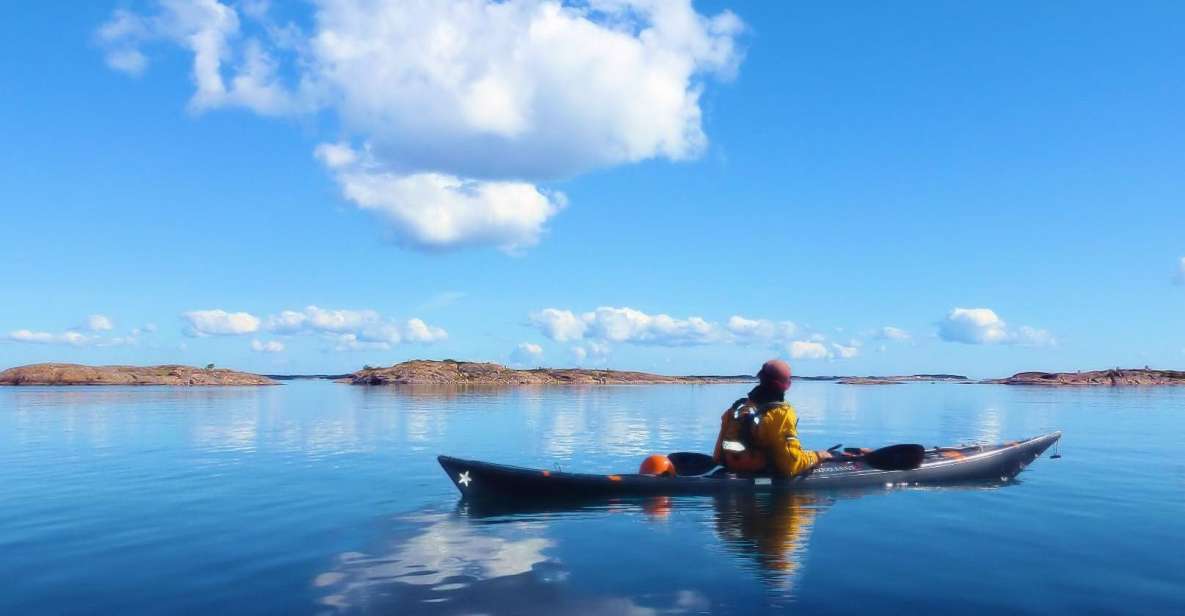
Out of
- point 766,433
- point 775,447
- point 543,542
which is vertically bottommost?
point 543,542

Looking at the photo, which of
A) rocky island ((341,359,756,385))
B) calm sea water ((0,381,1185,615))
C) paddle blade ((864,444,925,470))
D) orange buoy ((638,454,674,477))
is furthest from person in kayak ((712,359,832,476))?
rocky island ((341,359,756,385))

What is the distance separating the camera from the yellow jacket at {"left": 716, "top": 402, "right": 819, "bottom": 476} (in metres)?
14.0

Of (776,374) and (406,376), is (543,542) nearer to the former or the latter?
(776,374)

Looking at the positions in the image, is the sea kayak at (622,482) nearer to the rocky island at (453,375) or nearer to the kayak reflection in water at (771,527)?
the kayak reflection in water at (771,527)

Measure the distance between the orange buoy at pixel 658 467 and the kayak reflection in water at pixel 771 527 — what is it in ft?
4.03

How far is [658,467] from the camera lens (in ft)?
48.8

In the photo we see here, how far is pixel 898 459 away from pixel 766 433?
12.9 ft

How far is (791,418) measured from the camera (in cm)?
1398

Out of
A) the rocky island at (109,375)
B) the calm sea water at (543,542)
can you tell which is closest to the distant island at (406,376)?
the rocky island at (109,375)

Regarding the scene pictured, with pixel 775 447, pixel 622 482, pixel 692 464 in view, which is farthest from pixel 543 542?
pixel 775 447

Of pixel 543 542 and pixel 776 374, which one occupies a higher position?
pixel 776 374

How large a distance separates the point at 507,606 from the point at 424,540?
12.4 feet

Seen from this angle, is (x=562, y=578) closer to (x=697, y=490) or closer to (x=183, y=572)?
(x=183, y=572)

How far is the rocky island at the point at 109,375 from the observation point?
101 m
